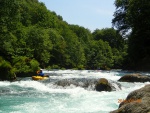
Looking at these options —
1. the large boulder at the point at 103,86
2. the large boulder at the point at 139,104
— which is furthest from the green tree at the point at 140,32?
the large boulder at the point at 139,104

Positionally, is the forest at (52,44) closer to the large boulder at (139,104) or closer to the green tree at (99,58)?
the green tree at (99,58)

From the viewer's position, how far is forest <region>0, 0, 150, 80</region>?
30.2 metres

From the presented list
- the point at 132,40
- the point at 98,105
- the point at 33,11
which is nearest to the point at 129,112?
the point at 98,105

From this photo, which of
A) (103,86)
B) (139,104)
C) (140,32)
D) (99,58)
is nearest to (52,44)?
(140,32)

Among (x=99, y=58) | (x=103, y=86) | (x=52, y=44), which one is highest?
(x=52, y=44)

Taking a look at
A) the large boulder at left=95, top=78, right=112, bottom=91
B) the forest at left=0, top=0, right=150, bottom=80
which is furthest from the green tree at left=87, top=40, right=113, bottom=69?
the large boulder at left=95, top=78, right=112, bottom=91

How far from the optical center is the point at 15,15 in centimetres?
3084

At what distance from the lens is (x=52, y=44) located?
180ft

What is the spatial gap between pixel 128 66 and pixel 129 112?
1876 inches

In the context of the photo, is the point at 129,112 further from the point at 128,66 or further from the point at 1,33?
the point at 128,66

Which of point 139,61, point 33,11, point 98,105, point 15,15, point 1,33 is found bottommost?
point 98,105

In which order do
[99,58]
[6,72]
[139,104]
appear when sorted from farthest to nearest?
[99,58] < [6,72] < [139,104]

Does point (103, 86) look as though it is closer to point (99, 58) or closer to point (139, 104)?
point (139, 104)

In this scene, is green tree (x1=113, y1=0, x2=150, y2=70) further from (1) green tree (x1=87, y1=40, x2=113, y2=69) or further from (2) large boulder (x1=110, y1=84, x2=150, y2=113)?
(2) large boulder (x1=110, y1=84, x2=150, y2=113)
